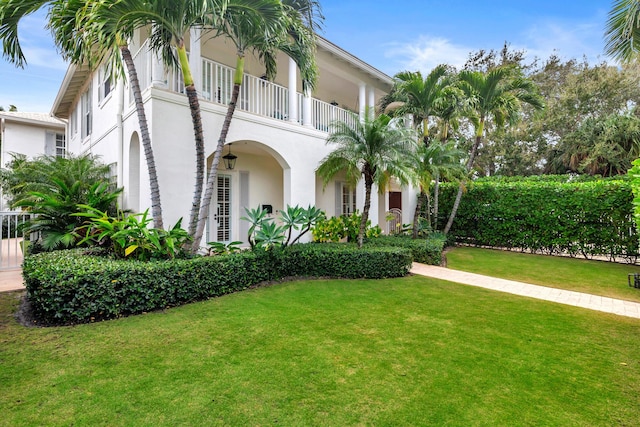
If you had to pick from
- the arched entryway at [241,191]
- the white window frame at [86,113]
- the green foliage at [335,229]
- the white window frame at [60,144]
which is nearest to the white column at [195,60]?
the arched entryway at [241,191]

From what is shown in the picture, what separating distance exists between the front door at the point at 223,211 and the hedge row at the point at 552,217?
10035 millimetres

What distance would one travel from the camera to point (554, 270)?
9.52 meters

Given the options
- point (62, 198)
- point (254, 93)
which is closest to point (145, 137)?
point (62, 198)

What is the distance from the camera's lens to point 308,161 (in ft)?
36.1

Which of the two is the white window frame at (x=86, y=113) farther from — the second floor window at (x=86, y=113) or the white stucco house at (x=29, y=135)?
the white stucco house at (x=29, y=135)

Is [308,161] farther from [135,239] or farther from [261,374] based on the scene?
[261,374]

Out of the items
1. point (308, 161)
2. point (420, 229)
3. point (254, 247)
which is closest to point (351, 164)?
point (308, 161)

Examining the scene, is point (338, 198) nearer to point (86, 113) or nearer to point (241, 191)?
point (241, 191)

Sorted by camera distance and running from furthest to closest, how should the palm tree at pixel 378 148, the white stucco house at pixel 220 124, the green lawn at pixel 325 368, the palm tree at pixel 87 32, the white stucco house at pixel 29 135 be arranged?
the white stucco house at pixel 29 135
the palm tree at pixel 378 148
the white stucco house at pixel 220 124
the palm tree at pixel 87 32
the green lawn at pixel 325 368

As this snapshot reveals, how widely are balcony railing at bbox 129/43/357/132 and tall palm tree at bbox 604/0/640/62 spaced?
5679 millimetres

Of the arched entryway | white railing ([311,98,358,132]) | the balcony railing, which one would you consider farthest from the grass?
the arched entryway

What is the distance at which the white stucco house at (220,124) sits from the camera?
7.64 meters

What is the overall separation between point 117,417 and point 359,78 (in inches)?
528

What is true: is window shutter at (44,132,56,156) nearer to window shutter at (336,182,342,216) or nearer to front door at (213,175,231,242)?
front door at (213,175,231,242)
